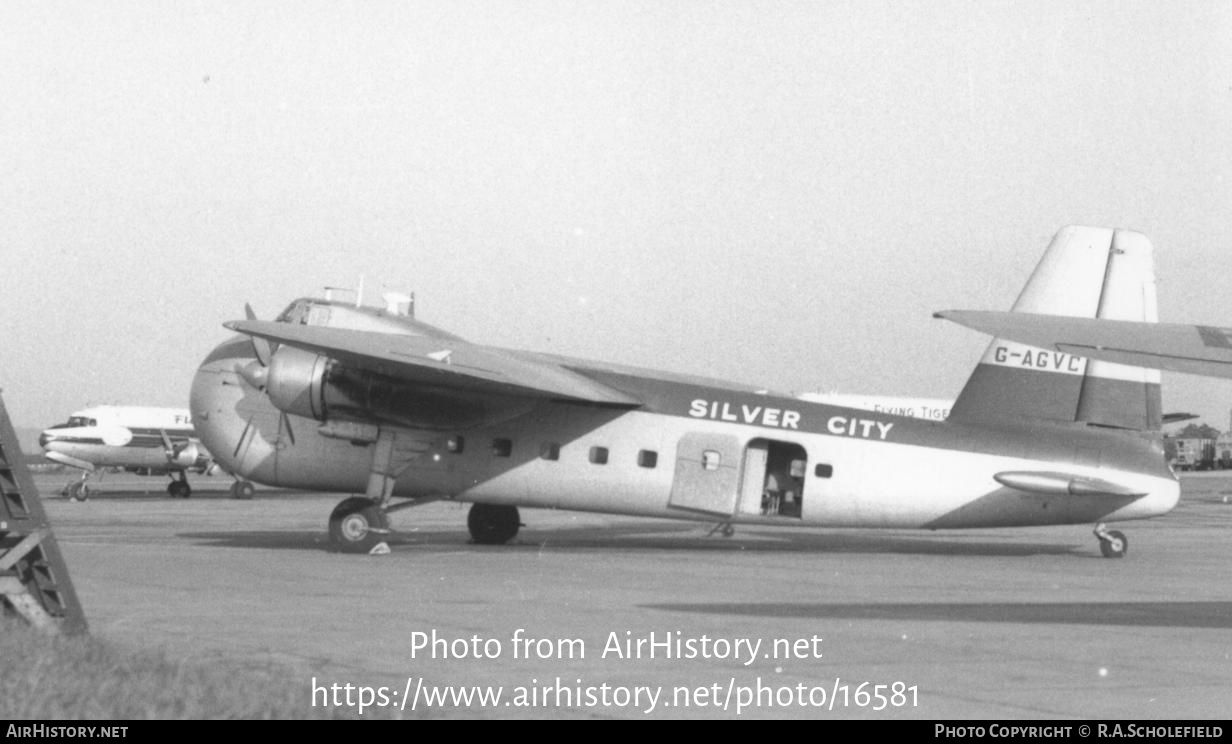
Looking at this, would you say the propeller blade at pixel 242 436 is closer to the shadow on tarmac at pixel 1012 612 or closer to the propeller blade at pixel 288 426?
the propeller blade at pixel 288 426

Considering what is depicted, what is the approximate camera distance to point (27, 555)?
10.3 metres

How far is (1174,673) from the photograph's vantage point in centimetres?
1009

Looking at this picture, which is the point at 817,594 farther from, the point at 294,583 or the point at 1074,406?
the point at 1074,406

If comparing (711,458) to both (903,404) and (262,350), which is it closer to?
(262,350)

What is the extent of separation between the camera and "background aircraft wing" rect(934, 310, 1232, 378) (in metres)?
6.80

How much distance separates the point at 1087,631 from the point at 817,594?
3.86 m

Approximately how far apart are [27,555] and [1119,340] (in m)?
7.39

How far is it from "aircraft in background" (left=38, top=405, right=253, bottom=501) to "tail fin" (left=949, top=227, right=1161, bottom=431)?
40235mm

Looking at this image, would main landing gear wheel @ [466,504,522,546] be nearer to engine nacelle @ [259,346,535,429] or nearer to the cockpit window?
engine nacelle @ [259,346,535,429]

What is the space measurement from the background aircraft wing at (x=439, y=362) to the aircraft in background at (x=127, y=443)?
3662 centimetres

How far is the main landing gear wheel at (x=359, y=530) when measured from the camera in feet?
71.6

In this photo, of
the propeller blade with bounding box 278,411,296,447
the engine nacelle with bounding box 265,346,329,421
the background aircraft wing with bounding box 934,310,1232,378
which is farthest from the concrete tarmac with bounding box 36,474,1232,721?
the background aircraft wing with bounding box 934,310,1232,378

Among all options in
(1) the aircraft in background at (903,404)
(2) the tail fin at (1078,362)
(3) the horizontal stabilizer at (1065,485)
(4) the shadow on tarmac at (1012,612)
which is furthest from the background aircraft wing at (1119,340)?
(1) the aircraft in background at (903,404)
